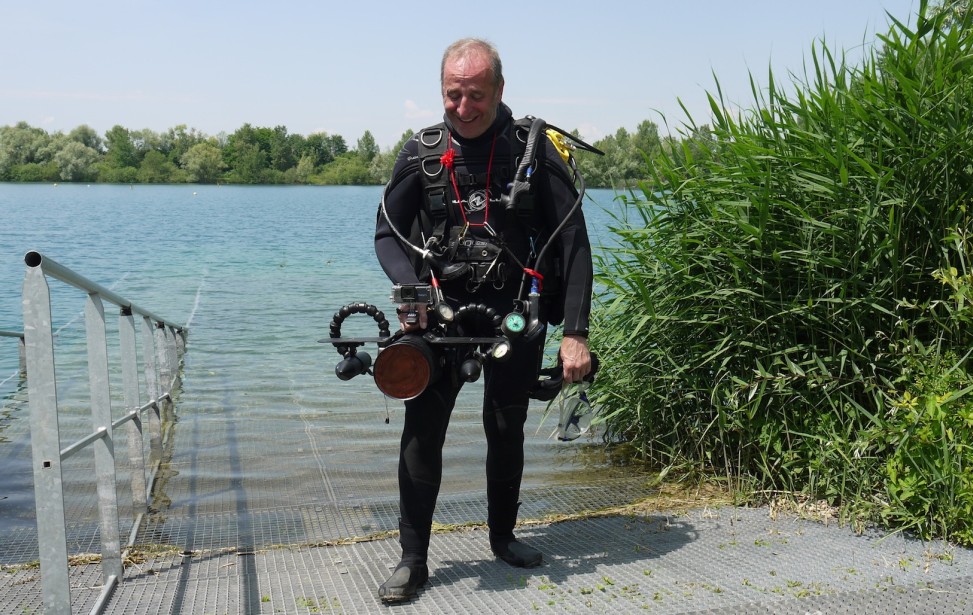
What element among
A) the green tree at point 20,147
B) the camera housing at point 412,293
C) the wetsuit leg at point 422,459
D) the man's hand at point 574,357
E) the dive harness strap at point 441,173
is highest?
the green tree at point 20,147

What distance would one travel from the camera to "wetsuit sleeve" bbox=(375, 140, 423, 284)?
344 centimetres

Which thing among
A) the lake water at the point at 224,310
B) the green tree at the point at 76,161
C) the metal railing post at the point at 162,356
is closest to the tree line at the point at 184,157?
the green tree at the point at 76,161

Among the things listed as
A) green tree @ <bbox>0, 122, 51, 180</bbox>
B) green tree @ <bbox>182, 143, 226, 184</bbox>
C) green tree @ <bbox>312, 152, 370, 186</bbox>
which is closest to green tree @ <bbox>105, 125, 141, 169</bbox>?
green tree @ <bbox>182, 143, 226, 184</bbox>

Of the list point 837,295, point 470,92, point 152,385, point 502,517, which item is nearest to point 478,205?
point 470,92

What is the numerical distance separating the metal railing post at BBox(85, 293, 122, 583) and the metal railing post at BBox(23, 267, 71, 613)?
2.61 ft

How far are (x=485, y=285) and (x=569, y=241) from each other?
1.10ft

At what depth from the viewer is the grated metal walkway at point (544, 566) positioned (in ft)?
9.87

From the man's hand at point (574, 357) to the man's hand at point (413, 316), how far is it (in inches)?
19.9

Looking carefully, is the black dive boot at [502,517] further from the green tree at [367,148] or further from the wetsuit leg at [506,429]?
the green tree at [367,148]

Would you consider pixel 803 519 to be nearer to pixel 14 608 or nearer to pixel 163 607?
pixel 163 607

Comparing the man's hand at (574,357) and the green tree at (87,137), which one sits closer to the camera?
the man's hand at (574,357)

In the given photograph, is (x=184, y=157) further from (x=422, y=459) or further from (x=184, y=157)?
(x=422, y=459)

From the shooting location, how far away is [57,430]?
2.39 metres

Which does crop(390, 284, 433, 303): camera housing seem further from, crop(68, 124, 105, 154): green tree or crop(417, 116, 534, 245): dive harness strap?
crop(68, 124, 105, 154): green tree
